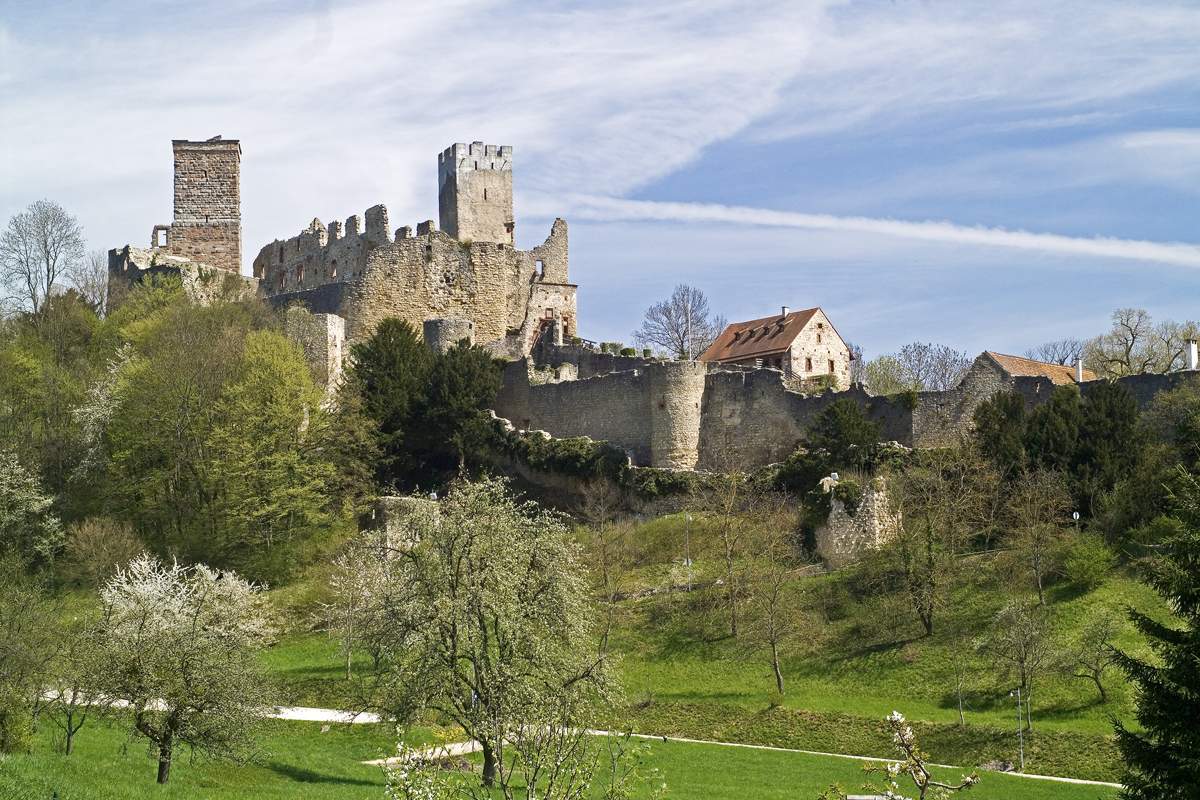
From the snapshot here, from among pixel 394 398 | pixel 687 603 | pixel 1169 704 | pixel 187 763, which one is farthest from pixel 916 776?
pixel 394 398

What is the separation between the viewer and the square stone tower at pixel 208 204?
184ft

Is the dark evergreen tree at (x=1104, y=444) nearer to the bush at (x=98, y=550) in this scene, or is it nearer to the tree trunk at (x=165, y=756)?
the tree trunk at (x=165, y=756)

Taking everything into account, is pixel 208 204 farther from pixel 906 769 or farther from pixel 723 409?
pixel 906 769

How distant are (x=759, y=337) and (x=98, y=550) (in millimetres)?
22299

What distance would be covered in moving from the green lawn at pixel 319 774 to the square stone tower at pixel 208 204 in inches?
1221

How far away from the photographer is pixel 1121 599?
30.6m

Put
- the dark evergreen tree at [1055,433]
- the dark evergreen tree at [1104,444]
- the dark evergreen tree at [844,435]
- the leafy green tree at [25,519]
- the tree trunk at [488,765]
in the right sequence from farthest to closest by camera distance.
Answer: the leafy green tree at [25,519]
the dark evergreen tree at [844,435]
the dark evergreen tree at [1055,433]
the dark evergreen tree at [1104,444]
the tree trunk at [488,765]

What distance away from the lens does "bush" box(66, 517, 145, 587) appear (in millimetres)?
38219

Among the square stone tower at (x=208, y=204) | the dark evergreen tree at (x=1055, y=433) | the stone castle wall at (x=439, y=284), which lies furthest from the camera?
the square stone tower at (x=208, y=204)

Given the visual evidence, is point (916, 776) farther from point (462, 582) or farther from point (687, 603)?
point (687, 603)

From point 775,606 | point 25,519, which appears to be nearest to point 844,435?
point 775,606

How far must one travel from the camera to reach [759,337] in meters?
51.1

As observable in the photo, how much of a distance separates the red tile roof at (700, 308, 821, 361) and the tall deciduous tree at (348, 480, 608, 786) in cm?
2547

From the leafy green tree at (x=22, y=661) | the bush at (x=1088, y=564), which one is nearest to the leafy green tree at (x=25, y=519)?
the leafy green tree at (x=22, y=661)
